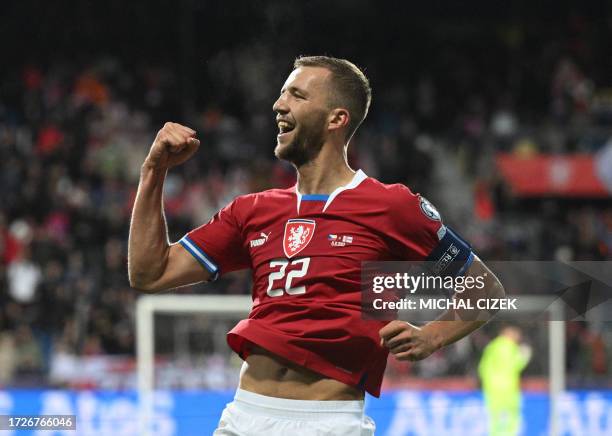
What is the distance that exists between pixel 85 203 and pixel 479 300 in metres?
10.1

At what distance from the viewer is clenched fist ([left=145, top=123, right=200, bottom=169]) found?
3.04 metres

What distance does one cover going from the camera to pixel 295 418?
9.43 ft

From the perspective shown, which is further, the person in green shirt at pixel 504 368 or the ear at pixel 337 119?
the person in green shirt at pixel 504 368

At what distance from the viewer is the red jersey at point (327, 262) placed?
2912 millimetres

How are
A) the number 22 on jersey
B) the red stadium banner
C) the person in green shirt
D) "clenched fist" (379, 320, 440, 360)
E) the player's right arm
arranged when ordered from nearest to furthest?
1. "clenched fist" (379, 320, 440, 360)
2. the number 22 on jersey
3. the player's right arm
4. the person in green shirt
5. the red stadium banner

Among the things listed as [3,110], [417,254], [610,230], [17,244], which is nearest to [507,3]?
[610,230]

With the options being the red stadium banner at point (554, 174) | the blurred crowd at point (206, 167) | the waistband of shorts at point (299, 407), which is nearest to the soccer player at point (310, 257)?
the waistband of shorts at point (299, 407)

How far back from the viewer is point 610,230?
47.5 feet

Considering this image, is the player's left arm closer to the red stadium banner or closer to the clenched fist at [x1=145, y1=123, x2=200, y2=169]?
the clenched fist at [x1=145, y1=123, x2=200, y2=169]

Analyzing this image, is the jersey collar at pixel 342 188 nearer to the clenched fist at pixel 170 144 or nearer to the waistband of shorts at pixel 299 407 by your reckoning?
the clenched fist at pixel 170 144

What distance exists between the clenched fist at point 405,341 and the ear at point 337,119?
0.67 m

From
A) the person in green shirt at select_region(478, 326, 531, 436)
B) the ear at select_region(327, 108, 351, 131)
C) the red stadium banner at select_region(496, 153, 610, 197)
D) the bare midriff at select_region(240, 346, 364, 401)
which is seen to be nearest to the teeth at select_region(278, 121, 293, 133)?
the ear at select_region(327, 108, 351, 131)

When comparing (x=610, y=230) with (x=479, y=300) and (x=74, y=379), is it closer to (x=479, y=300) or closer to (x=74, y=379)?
(x=74, y=379)

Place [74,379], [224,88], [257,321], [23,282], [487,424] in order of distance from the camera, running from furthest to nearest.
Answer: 1. [224,88]
2. [23,282]
3. [74,379]
4. [487,424]
5. [257,321]
